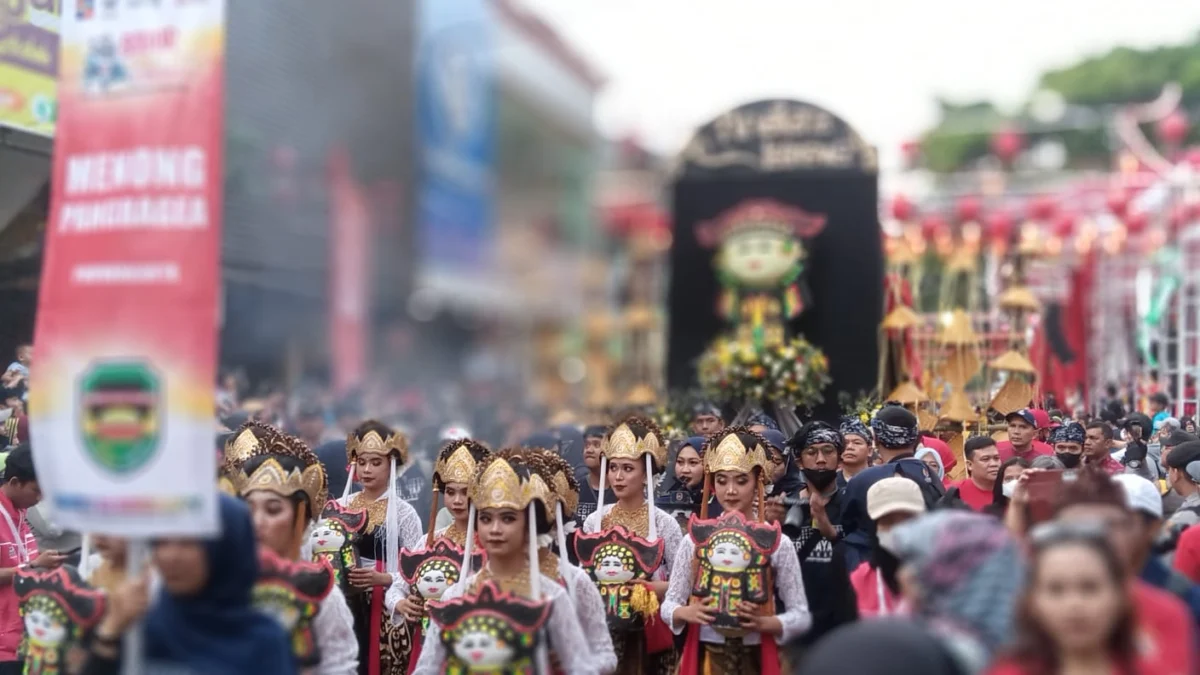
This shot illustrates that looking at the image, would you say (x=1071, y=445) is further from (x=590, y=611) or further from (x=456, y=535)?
(x=456, y=535)

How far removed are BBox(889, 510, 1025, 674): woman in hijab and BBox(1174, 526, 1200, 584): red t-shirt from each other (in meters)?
1.86

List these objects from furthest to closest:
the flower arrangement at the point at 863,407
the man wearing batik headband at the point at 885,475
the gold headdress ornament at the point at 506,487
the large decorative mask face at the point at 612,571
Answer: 1. the flower arrangement at the point at 863,407
2. the large decorative mask face at the point at 612,571
3. the man wearing batik headband at the point at 885,475
4. the gold headdress ornament at the point at 506,487

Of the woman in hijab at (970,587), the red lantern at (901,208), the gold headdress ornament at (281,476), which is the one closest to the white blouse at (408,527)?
the gold headdress ornament at (281,476)

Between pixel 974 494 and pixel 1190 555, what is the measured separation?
1934mm

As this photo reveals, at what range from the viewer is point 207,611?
4.21 metres

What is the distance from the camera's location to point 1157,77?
42.8 m

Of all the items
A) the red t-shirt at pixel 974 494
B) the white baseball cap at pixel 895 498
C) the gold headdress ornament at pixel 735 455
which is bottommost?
the red t-shirt at pixel 974 494

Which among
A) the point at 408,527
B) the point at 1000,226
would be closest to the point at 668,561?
the point at 408,527

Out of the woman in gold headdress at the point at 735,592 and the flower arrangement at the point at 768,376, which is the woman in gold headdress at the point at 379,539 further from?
the flower arrangement at the point at 768,376

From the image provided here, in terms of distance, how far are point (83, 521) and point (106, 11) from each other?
Answer: 5.28 feet

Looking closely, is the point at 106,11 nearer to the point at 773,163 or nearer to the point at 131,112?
the point at 131,112

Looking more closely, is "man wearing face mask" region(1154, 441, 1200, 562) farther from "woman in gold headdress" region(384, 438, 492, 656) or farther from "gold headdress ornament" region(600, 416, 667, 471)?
"woman in gold headdress" region(384, 438, 492, 656)

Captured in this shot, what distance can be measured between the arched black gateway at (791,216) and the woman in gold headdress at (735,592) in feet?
35.2

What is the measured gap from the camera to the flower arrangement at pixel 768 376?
13.7 m
